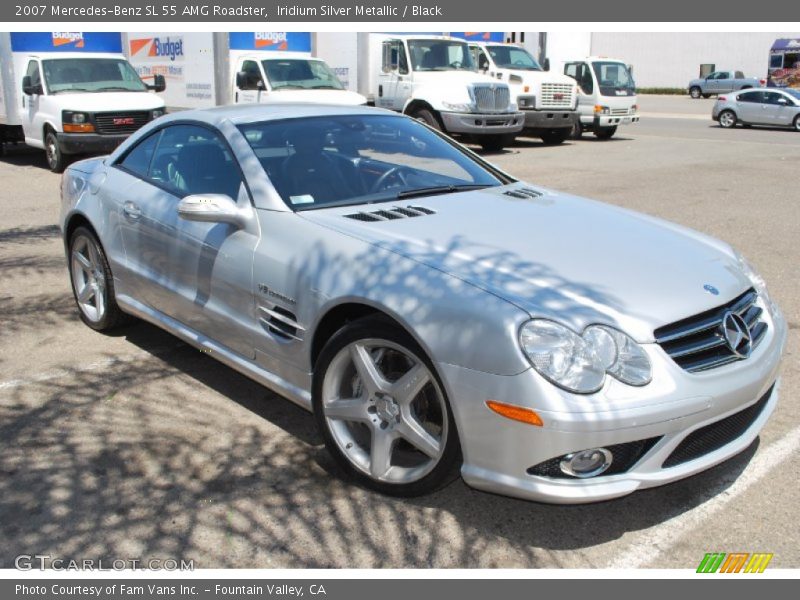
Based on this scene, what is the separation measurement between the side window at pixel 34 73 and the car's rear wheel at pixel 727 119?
68.9 feet

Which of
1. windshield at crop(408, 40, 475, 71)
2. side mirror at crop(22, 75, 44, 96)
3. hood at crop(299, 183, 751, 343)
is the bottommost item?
hood at crop(299, 183, 751, 343)

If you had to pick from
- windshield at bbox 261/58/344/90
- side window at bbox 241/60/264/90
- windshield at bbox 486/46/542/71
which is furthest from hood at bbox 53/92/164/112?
windshield at bbox 486/46/542/71

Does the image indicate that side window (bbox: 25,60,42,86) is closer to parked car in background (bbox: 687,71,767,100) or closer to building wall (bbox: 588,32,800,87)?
parked car in background (bbox: 687,71,767,100)

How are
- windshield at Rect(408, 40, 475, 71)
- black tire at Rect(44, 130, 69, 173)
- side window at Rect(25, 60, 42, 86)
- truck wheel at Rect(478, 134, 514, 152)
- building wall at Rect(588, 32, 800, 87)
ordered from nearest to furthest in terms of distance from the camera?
black tire at Rect(44, 130, 69, 173) → side window at Rect(25, 60, 42, 86) → windshield at Rect(408, 40, 475, 71) → truck wheel at Rect(478, 134, 514, 152) → building wall at Rect(588, 32, 800, 87)

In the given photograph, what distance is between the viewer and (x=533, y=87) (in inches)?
769

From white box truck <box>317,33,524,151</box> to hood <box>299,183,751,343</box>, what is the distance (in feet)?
42.9

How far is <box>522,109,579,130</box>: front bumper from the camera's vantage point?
1959 cm

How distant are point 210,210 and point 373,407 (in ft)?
4.11

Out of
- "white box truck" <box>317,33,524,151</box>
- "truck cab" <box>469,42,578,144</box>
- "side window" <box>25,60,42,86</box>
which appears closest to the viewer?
"side window" <box>25,60,42,86</box>

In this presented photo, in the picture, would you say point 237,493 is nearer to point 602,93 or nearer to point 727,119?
point 602,93

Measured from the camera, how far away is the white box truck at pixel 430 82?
17047 mm

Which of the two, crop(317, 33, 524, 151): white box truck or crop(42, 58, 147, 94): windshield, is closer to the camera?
crop(42, 58, 147, 94): windshield

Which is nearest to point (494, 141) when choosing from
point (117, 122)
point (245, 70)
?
point (245, 70)

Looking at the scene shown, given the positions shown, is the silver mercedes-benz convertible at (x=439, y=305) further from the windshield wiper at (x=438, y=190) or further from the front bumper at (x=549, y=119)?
the front bumper at (x=549, y=119)
